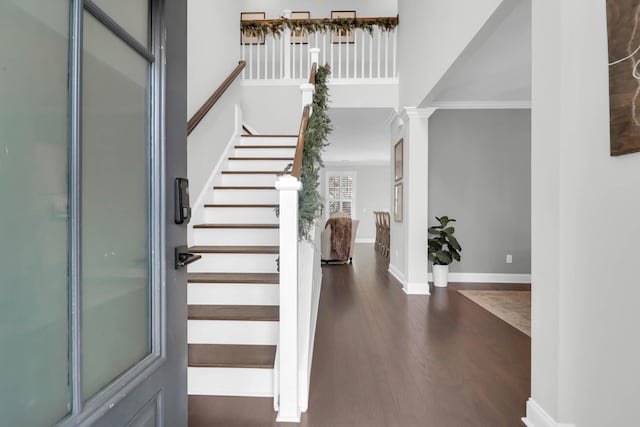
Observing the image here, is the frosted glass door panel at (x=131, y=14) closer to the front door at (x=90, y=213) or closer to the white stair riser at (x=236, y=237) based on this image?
the front door at (x=90, y=213)

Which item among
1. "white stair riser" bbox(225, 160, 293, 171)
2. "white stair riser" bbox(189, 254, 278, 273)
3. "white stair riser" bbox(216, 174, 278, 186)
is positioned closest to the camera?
"white stair riser" bbox(189, 254, 278, 273)

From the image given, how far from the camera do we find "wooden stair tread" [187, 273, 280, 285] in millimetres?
A: 2371

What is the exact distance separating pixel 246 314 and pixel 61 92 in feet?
5.85

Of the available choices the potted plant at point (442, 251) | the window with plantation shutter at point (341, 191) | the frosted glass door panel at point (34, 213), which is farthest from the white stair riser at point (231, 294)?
the window with plantation shutter at point (341, 191)

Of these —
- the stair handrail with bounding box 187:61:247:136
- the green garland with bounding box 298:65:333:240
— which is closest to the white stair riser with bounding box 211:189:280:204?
the stair handrail with bounding box 187:61:247:136

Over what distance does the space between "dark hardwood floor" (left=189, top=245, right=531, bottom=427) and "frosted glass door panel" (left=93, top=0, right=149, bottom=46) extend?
1754 millimetres

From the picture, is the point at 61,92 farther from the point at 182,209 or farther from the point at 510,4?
the point at 510,4

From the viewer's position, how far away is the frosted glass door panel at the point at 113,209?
27.5 inches

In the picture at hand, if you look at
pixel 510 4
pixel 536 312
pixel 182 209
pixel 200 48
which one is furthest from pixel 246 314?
pixel 200 48

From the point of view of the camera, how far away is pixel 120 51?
795 millimetres

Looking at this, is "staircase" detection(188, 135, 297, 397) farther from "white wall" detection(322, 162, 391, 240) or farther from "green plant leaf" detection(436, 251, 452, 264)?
"white wall" detection(322, 162, 391, 240)

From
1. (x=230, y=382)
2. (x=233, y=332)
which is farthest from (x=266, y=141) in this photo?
(x=230, y=382)

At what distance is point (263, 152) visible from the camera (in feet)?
14.4

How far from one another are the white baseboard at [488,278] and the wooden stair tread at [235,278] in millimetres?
3361
